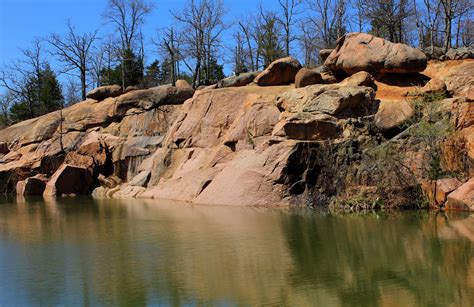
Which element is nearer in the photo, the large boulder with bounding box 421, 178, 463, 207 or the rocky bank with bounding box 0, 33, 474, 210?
the large boulder with bounding box 421, 178, 463, 207

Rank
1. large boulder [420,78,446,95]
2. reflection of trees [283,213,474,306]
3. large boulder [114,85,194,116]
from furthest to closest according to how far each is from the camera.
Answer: large boulder [114,85,194,116] → large boulder [420,78,446,95] → reflection of trees [283,213,474,306]

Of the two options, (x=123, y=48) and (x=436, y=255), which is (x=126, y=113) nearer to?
(x=123, y=48)

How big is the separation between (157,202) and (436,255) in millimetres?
15716

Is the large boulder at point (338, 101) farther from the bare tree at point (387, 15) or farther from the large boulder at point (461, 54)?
the bare tree at point (387, 15)

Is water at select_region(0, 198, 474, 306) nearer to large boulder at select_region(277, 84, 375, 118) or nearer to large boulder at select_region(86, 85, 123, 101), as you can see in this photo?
large boulder at select_region(277, 84, 375, 118)

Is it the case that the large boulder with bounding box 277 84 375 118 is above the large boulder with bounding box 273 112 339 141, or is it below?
above

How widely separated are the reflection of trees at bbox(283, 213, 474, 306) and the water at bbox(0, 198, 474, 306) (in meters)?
0.02

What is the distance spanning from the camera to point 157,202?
25.2 meters

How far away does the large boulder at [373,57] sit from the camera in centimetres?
2656

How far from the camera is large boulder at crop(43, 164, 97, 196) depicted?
31.5 metres

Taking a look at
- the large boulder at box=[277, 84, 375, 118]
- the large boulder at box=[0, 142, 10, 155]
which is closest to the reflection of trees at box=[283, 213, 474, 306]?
the large boulder at box=[277, 84, 375, 118]

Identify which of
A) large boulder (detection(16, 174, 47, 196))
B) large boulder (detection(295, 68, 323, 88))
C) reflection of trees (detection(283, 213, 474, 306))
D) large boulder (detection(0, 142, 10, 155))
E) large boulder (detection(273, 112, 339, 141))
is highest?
large boulder (detection(295, 68, 323, 88))

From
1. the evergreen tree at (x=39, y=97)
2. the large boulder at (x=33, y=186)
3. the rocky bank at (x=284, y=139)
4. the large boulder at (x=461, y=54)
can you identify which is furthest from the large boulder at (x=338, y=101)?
the evergreen tree at (x=39, y=97)

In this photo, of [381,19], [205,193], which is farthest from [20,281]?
[381,19]
